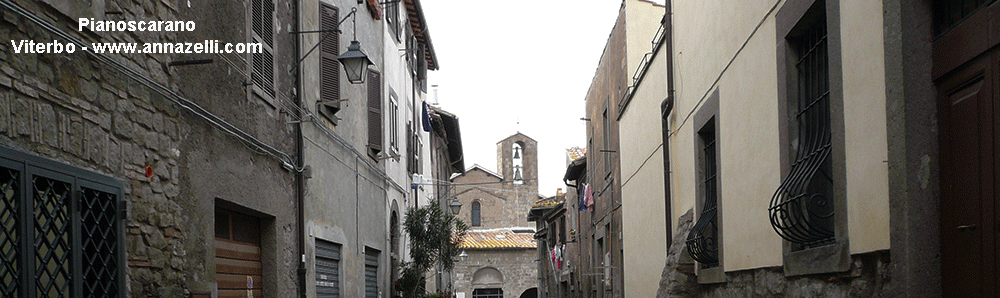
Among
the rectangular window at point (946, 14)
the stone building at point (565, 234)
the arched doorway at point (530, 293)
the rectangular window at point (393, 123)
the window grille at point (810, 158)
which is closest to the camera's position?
the rectangular window at point (946, 14)

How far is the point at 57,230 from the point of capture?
548cm

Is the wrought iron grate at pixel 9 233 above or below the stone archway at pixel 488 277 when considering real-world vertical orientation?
above

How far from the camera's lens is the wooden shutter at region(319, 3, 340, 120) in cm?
1212

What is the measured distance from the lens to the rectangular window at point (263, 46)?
9.17m

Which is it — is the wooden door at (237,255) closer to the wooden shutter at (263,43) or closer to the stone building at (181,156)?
the stone building at (181,156)

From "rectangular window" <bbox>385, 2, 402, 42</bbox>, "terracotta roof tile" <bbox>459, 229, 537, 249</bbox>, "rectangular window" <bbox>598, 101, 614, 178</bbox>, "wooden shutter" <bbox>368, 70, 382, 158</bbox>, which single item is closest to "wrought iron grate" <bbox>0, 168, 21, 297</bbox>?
"wooden shutter" <bbox>368, 70, 382, 158</bbox>

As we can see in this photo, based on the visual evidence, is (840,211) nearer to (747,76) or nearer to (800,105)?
(800,105)

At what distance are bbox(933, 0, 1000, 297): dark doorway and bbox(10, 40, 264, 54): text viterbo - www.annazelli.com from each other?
4.54 meters

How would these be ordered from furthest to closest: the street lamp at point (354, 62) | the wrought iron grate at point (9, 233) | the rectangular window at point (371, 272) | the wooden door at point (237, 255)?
the rectangular window at point (371, 272) → the street lamp at point (354, 62) → the wooden door at point (237, 255) → the wrought iron grate at point (9, 233)

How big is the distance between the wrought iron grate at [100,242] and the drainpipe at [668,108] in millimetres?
6423

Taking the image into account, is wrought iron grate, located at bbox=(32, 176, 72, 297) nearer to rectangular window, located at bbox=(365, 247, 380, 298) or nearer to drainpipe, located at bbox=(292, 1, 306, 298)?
drainpipe, located at bbox=(292, 1, 306, 298)

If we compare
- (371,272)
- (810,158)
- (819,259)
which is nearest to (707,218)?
(810,158)

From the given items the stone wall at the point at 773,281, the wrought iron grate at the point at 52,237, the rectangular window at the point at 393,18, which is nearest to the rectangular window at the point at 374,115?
the rectangular window at the point at 393,18

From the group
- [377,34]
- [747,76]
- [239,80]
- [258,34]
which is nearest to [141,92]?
[239,80]
